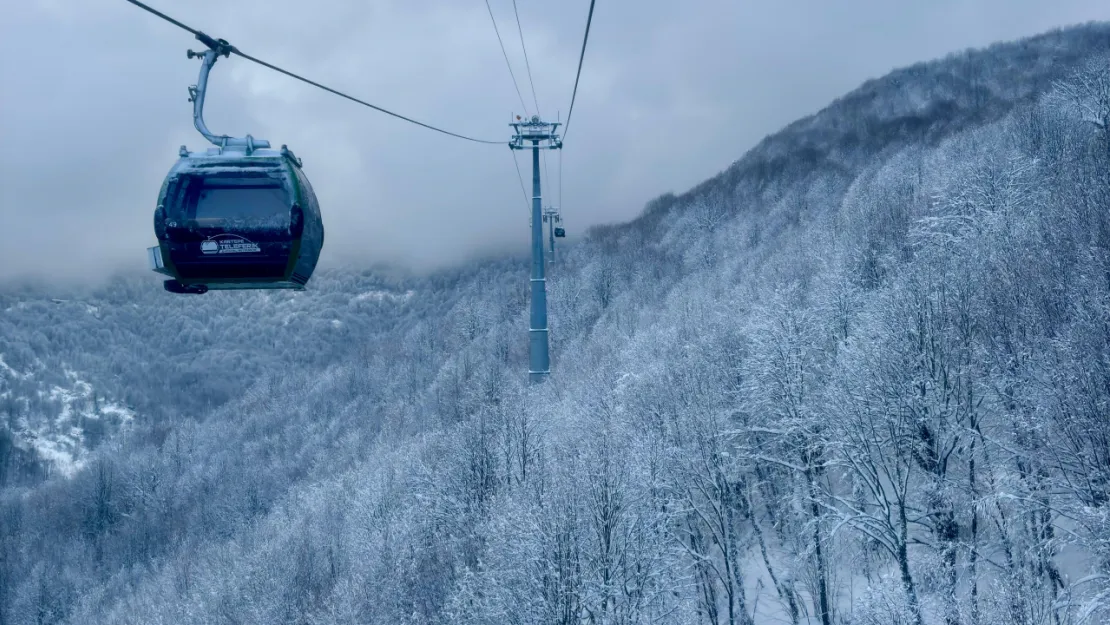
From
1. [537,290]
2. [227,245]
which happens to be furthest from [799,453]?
[227,245]

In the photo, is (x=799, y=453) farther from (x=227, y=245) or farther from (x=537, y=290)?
(x=227, y=245)

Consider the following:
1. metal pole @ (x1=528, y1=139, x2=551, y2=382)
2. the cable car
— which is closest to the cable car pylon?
metal pole @ (x1=528, y1=139, x2=551, y2=382)

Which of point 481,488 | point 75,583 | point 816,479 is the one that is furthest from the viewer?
point 75,583

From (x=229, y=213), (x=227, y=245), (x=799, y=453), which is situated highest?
(x=229, y=213)

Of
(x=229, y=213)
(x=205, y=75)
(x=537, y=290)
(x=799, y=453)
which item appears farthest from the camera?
(x=537, y=290)

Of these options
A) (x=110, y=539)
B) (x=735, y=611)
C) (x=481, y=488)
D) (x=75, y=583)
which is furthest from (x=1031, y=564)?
(x=110, y=539)

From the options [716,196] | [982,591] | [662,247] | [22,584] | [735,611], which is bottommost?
[22,584]

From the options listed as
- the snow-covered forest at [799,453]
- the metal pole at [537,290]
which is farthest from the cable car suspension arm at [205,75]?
the metal pole at [537,290]

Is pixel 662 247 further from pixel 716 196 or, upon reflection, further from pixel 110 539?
pixel 110 539

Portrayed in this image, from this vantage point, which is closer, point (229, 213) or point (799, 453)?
point (229, 213)
